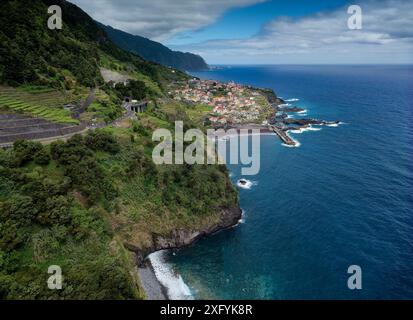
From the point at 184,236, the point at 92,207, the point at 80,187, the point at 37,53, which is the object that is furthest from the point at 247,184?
the point at 37,53

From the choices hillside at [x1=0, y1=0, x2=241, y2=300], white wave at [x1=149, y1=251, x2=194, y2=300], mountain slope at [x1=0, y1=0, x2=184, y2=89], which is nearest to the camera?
hillside at [x1=0, y1=0, x2=241, y2=300]

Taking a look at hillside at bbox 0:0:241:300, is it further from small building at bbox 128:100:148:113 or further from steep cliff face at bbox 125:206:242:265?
small building at bbox 128:100:148:113

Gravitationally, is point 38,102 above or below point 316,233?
above

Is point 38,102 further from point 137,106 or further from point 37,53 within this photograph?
point 137,106

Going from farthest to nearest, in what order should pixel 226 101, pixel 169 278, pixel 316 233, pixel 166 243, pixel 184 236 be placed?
pixel 226 101
pixel 316 233
pixel 184 236
pixel 166 243
pixel 169 278

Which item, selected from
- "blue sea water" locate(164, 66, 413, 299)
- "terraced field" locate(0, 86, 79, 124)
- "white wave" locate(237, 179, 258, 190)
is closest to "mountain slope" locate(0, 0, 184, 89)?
"terraced field" locate(0, 86, 79, 124)

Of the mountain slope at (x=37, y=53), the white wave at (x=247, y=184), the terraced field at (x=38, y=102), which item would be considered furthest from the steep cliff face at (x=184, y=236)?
the mountain slope at (x=37, y=53)

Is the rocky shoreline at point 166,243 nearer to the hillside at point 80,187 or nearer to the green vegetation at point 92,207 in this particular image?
the hillside at point 80,187
